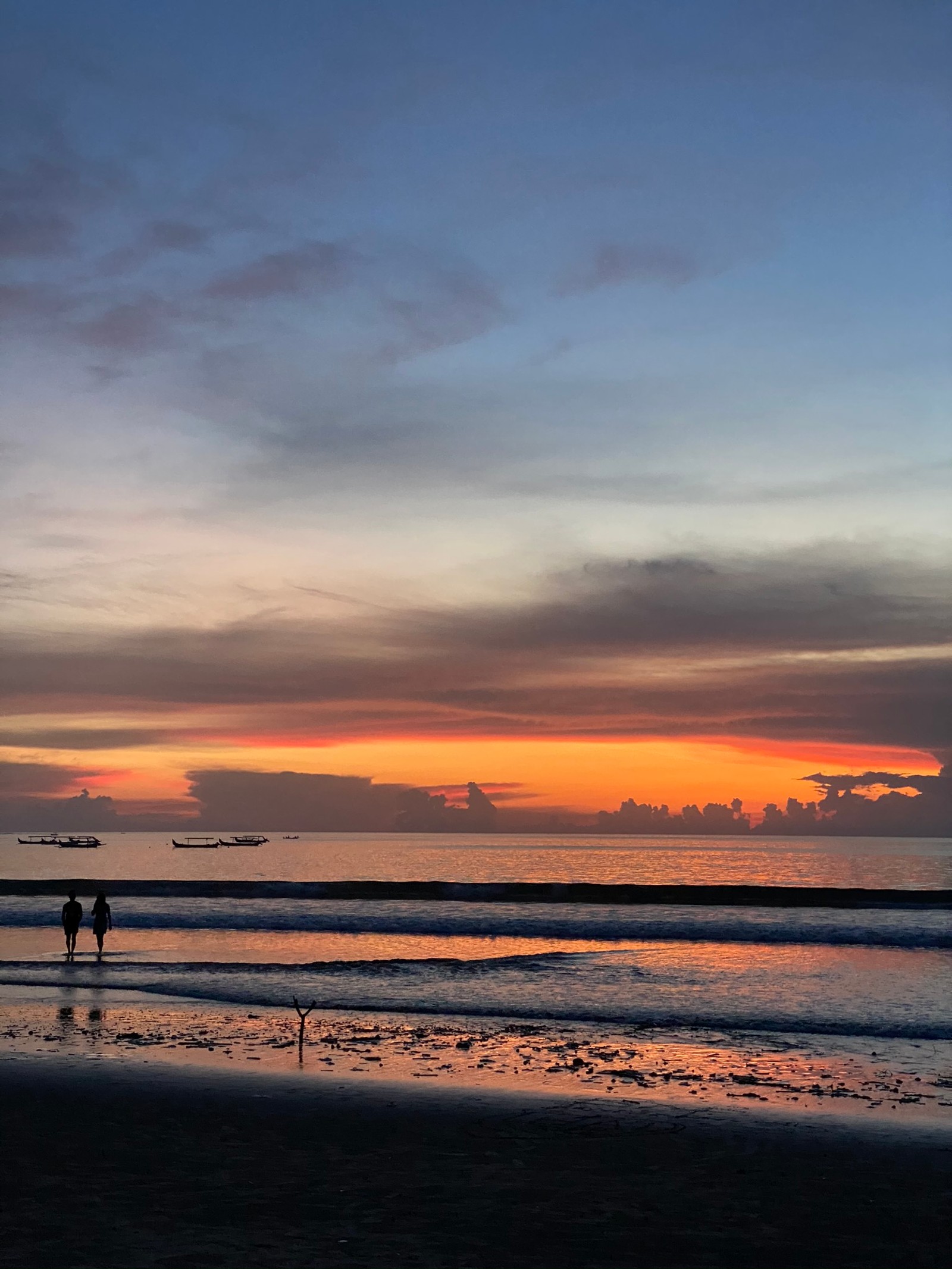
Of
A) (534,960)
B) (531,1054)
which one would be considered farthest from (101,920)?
(531,1054)

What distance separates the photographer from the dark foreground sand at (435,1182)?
880 centimetres

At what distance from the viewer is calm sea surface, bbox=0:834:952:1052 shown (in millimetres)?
23656

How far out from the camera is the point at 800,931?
43812 mm

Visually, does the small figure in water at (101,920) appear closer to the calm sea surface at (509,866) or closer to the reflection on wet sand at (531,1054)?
the reflection on wet sand at (531,1054)

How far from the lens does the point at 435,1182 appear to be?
427 inches

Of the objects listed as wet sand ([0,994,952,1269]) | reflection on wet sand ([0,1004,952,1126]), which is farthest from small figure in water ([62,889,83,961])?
wet sand ([0,994,952,1269])

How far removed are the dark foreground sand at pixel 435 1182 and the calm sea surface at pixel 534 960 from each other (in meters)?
8.74

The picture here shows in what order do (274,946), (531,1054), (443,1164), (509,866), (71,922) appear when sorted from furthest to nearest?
(509,866) → (274,946) → (71,922) → (531,1054) → (443,1164)

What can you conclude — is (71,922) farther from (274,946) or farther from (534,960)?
(534,960)

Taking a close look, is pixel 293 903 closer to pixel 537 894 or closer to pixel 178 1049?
pixel 537 894

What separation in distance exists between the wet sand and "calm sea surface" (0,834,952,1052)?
5.92 m

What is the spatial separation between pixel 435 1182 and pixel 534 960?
2297 cm

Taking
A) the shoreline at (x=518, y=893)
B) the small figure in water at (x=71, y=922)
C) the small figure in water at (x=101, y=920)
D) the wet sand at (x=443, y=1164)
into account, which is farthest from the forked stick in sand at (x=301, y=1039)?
the shoreline at (x=518, y=893)

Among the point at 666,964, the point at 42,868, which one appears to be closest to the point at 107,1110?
the point at 666,964
